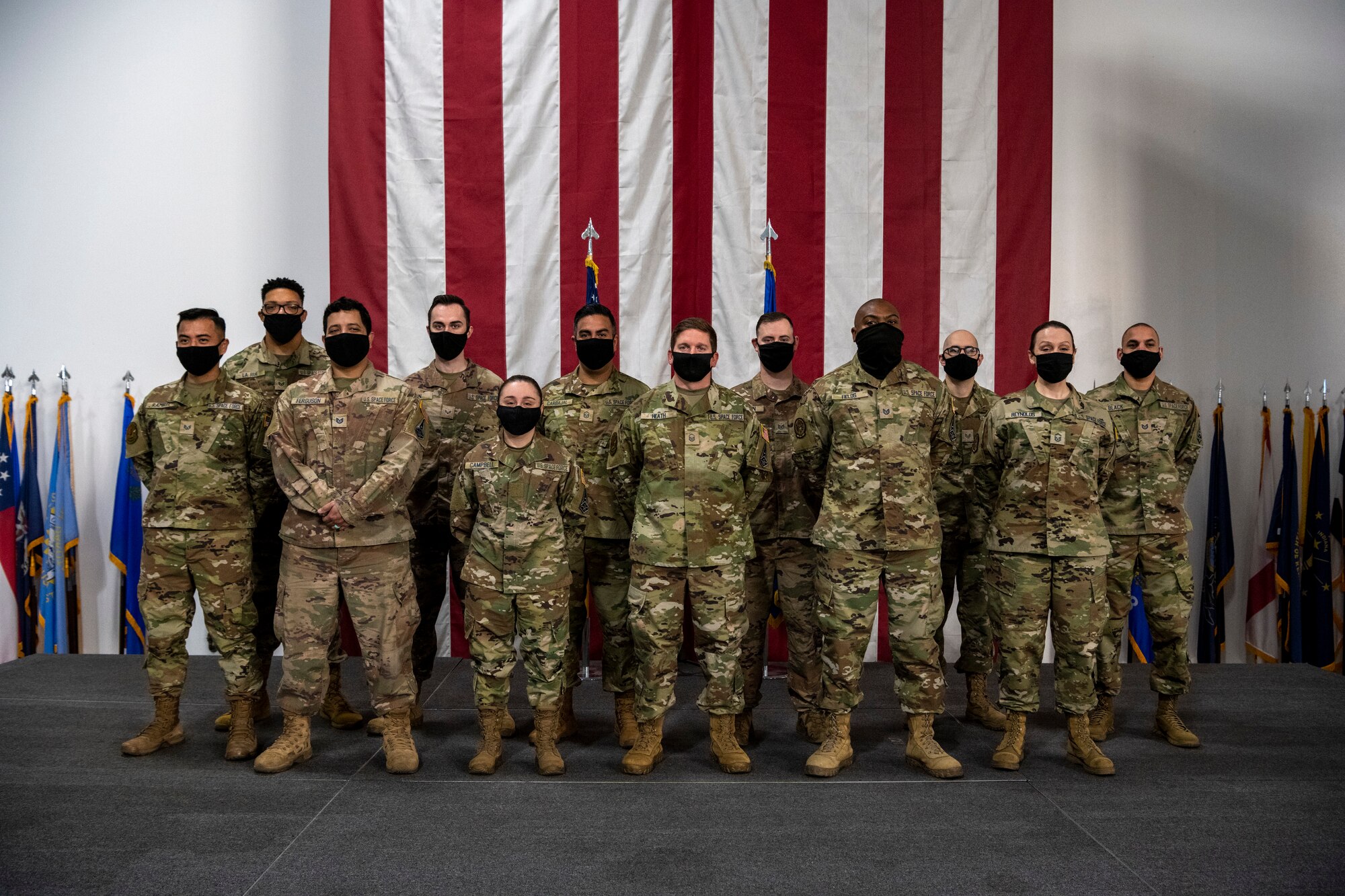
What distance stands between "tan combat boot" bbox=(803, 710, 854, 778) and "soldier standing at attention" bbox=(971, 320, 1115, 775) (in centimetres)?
61

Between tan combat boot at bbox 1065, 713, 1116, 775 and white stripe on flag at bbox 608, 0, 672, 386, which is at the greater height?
white stripe on flag at bbox 608, 0, 672, 386

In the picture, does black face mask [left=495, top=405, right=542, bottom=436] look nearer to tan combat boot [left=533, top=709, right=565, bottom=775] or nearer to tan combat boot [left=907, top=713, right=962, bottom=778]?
tan combat boot [left=533, top=709, right=565, bottom=775]

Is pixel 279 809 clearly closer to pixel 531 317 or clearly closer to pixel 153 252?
pixel 531 317

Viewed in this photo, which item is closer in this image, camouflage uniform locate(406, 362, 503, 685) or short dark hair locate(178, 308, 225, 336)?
short dark hair locate(178, 308, 225, 336)

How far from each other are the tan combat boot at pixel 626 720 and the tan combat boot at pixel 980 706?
166cm

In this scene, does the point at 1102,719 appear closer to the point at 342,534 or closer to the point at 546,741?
the point at 546,741

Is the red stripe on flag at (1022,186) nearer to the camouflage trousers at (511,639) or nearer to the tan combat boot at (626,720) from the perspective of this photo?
the tan combat boot at (626,720)

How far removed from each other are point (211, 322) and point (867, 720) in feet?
11.4

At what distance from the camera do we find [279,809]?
10.2 feet

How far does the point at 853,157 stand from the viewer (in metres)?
5.34

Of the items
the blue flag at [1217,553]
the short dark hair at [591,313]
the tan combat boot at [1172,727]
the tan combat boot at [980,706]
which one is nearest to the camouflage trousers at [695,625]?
the short dark hair at [591,313]

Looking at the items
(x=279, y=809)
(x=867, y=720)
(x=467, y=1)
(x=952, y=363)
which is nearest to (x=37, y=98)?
(x=467, y=1)

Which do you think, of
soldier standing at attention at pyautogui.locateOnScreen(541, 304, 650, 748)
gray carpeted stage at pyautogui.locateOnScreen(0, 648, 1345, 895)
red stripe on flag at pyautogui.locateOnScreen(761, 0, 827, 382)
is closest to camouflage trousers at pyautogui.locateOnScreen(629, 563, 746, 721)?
soldier standing at attention at pyautogui.locateOnScreen(541, 304, 650, 748)

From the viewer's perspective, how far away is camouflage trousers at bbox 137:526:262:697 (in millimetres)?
3633
